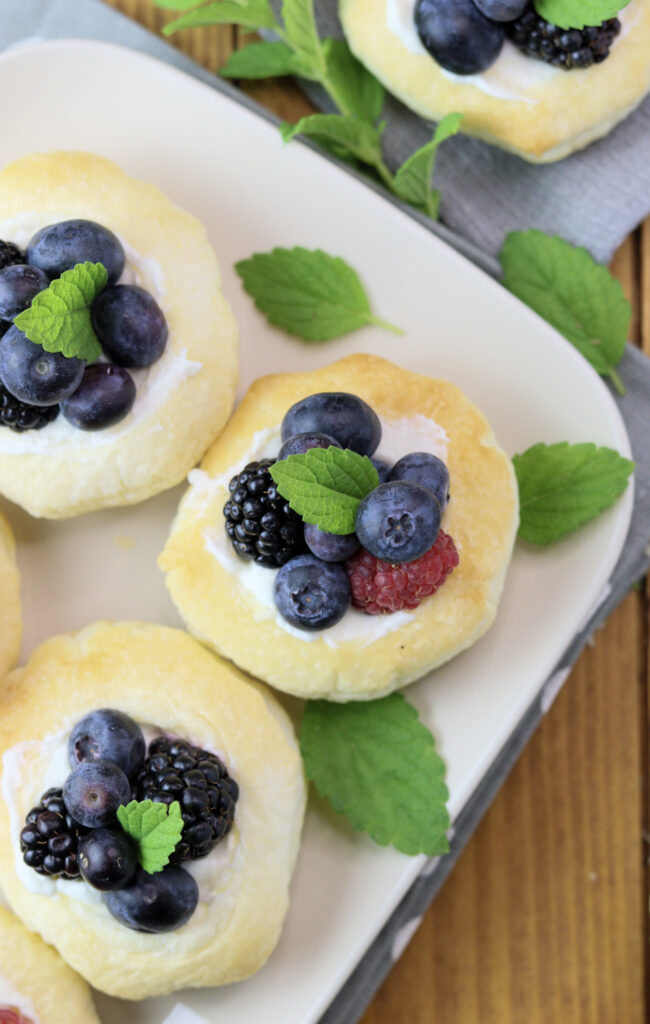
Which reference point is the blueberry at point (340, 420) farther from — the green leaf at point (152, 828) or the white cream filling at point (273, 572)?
the green leaf at point (152, 828)

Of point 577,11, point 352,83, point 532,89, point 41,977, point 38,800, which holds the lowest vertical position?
point 41,977

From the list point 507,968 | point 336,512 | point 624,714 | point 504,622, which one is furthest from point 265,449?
point 507,968

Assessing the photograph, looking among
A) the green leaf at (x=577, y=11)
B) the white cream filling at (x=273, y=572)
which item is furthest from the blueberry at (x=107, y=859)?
the green leaf at (x=577, y=11)

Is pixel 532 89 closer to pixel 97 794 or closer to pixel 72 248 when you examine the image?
pixel 72 248

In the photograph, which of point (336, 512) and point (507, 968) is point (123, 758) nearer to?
point (336, 512)

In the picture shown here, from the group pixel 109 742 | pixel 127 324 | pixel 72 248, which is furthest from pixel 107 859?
pixel 72 248

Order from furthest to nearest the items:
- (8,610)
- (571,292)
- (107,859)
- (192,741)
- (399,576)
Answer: (571,292)
(8,610)
(192,741)
(399,576)
(107,859)

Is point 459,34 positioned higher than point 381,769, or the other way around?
point 459,34
